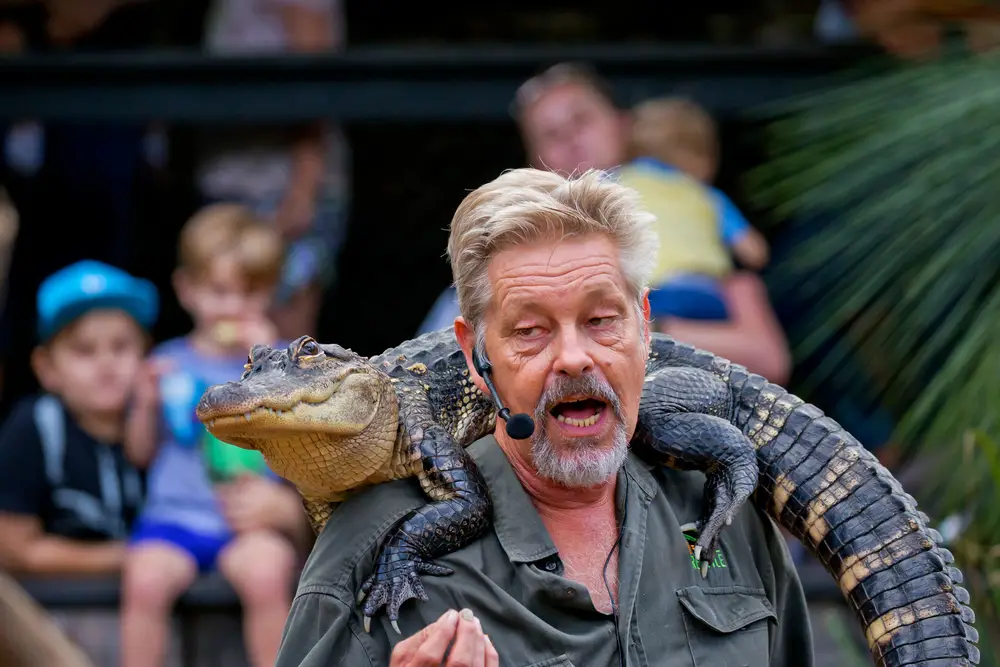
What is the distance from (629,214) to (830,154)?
6.24ft

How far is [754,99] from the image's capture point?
5.18 m

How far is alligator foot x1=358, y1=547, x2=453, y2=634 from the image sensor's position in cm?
227

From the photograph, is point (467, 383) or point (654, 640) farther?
point (467, 383)

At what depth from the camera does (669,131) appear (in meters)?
4.92

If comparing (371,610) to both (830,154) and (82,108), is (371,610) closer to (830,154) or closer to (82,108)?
(830,154)

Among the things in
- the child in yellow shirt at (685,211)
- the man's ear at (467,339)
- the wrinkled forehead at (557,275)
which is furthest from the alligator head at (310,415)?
the child in yellow shirt at (685,211)

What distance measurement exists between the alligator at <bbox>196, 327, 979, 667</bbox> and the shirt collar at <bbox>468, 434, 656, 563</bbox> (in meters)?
0.03

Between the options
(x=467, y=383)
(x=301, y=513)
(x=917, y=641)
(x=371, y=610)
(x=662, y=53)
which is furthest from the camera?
(x=662, y=53)

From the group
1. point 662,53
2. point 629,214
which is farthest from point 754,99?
point 629,214

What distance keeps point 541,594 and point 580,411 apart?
307 mm

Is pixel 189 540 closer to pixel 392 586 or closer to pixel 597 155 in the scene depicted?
pixel 597 155

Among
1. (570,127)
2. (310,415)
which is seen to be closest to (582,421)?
(310,415)

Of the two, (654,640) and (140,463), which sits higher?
(654,640)

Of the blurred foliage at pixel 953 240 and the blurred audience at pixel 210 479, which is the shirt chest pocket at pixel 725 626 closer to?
the blurred foliage at pixel 953 240
